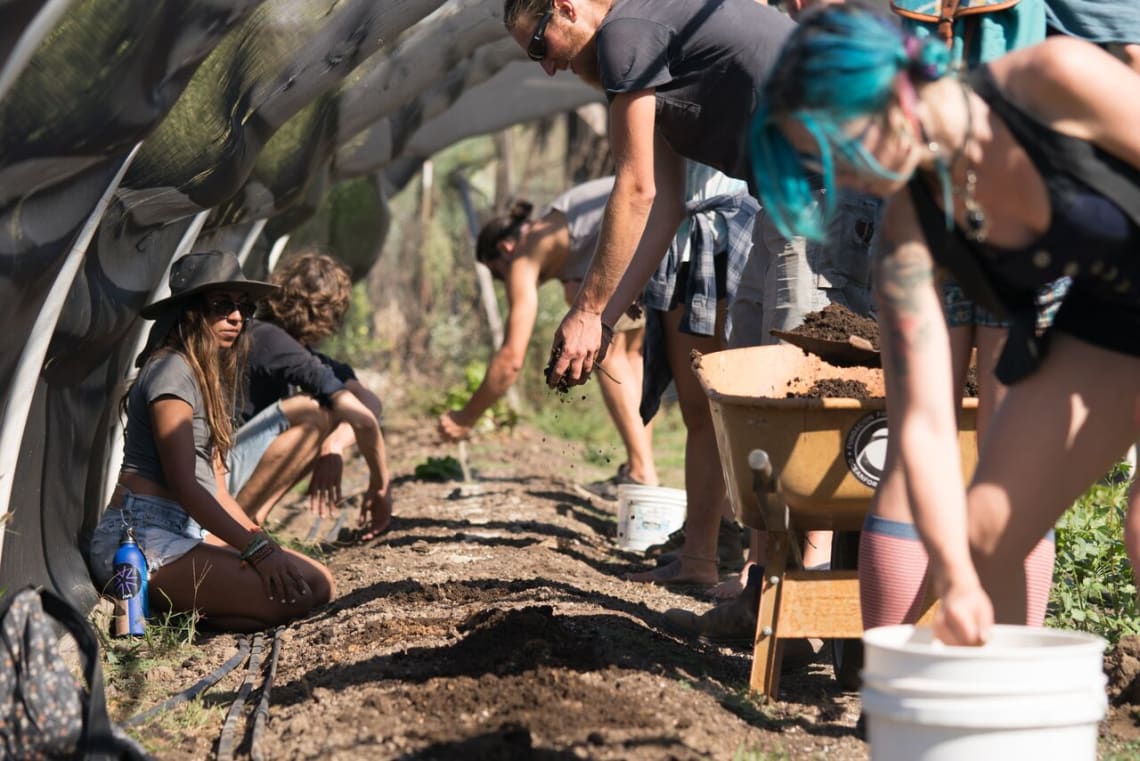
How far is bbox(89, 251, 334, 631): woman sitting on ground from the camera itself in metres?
4.55

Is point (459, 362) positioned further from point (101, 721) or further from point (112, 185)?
point (101, 721)

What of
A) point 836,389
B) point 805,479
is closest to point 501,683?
point 805,479

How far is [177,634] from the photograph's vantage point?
14.5ft

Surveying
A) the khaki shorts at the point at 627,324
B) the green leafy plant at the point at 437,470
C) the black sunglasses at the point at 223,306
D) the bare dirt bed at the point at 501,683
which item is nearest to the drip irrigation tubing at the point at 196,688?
the bare dirt bed at the point at 501,683

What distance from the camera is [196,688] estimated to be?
148 inches

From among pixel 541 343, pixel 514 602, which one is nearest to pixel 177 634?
pixel 514 602

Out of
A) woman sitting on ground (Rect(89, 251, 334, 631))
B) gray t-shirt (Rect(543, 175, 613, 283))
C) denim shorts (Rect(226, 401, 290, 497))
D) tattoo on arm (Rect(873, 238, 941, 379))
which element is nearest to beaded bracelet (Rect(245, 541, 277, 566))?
woman sitting on ground (Rect(89, 251, 334, 631))

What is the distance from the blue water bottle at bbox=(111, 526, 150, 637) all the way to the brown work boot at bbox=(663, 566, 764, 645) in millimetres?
1648

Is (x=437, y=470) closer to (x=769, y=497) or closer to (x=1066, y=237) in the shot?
(x=769, y=497)

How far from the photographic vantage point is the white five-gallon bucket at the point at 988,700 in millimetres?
2230

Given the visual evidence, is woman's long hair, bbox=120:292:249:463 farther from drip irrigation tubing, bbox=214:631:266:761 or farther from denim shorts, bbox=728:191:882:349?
denim shorts, bbox=728:191:882:349

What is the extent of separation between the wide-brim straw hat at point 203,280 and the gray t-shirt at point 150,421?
17 centimetres

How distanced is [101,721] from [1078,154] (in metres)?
2.05

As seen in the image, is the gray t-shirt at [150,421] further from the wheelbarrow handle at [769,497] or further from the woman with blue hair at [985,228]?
the woman with blue hair at [985,228]
